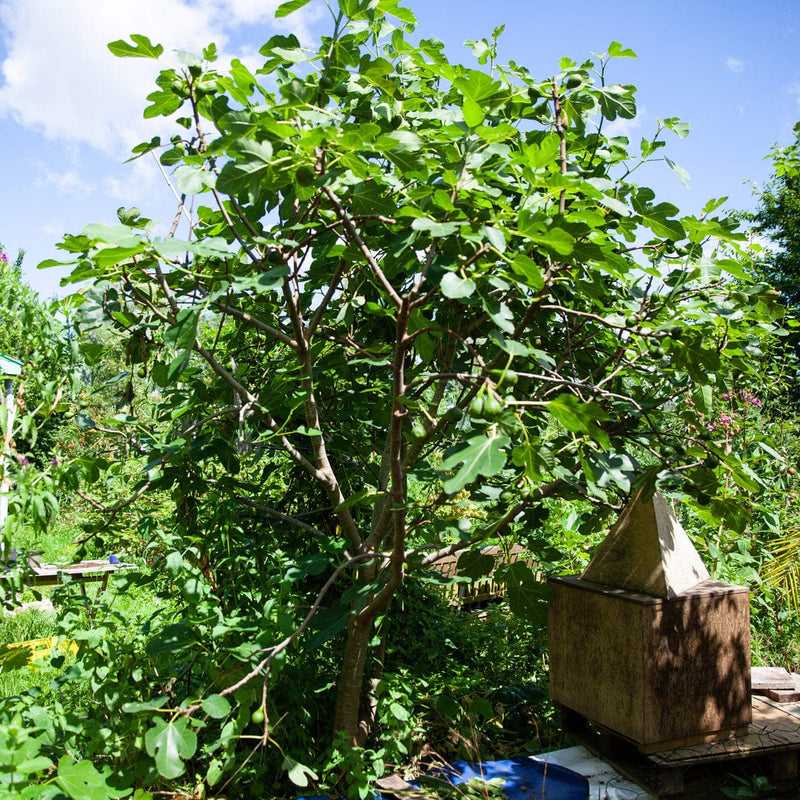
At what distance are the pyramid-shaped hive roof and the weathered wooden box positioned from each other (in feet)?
0.14

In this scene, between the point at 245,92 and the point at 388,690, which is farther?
the point at 388,690

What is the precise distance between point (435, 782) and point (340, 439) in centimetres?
122

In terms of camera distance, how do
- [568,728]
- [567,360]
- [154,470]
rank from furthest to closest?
[568,728] → [567,360] → [154,470]

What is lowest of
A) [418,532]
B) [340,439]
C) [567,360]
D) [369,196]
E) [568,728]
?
[568,728]

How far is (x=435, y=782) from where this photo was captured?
2297mm

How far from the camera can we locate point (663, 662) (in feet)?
6.44

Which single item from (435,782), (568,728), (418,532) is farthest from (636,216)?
(435,782)

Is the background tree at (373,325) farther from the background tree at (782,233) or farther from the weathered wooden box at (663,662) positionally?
the background tree at (782,233)

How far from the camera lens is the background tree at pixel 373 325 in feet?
4.70

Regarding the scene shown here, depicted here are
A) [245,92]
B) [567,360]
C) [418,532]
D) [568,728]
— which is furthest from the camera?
[418,532]

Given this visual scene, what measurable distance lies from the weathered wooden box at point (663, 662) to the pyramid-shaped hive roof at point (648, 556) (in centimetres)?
4

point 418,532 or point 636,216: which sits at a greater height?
point 636,216

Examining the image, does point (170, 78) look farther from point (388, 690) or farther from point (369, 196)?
point (388, 690)

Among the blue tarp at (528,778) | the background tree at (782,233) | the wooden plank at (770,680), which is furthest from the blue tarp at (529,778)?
the background tree at (782,233)
